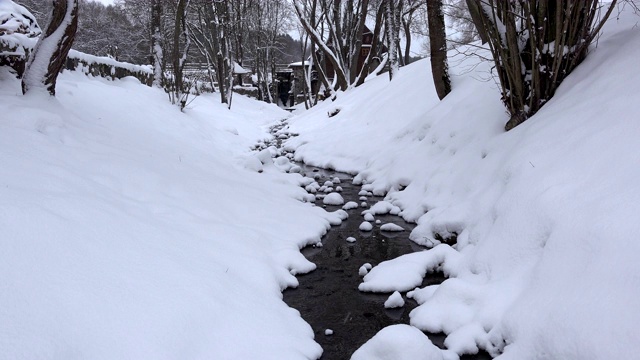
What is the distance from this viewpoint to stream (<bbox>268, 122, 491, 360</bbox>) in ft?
9.32

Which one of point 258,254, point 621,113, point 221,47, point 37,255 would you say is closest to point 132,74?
point 221,47

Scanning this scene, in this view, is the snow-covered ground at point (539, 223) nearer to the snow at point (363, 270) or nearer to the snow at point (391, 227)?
the snow at point (363, 270)

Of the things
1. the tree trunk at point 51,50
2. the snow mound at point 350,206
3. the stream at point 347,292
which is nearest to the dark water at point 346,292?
the stream at point 347,292

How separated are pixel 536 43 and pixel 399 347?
3.63m

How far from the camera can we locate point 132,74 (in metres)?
12.8

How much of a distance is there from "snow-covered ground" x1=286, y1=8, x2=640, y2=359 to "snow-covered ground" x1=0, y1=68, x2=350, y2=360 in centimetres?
87

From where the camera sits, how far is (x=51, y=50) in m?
4.89

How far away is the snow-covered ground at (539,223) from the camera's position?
2045mm

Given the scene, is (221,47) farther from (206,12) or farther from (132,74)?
(132,74)

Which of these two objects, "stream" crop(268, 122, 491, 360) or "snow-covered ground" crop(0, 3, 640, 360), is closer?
"snow-covered ground" crop(0, 3, 640, 360)

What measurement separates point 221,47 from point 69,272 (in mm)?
17187

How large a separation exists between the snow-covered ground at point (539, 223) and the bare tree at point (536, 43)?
0.20 m

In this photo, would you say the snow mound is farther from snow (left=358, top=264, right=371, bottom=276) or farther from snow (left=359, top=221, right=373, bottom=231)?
snow (left=358, top=264, right=371, bottom=276)

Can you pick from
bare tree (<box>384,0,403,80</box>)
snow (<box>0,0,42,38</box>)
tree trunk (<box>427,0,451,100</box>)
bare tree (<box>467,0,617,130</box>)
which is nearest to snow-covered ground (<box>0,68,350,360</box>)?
snow (<box>0,0,42,38</box>)
